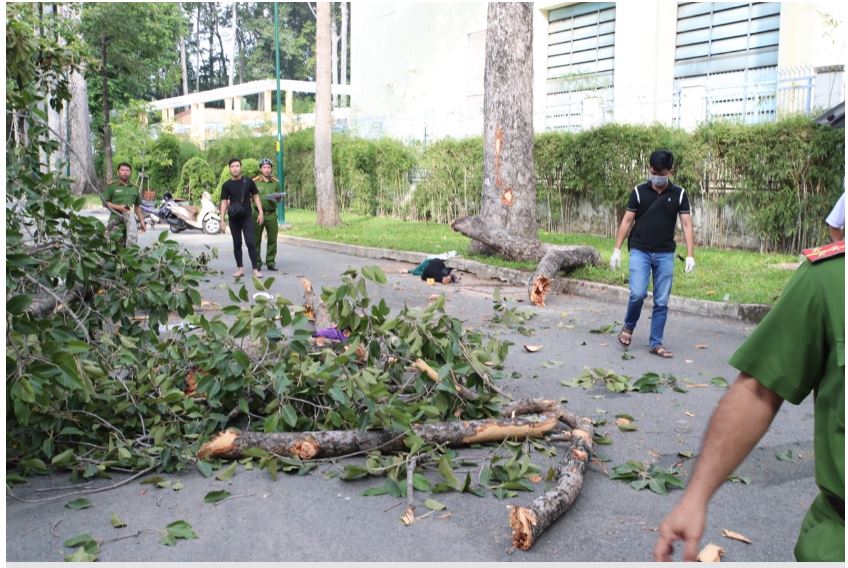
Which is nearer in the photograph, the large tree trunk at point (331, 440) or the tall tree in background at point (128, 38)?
the large tree trunk at point (331, 440)

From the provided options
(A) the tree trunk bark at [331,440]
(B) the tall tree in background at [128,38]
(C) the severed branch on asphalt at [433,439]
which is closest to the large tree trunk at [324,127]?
(B) the tall tree in background at [128,38]

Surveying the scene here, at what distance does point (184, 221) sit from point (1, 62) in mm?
21690

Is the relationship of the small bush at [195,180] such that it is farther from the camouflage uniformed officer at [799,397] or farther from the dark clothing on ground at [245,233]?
the camouflage uniformed officer at [799,397]

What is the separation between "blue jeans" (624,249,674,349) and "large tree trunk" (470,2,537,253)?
22.8 ft

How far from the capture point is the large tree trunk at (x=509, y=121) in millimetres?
15516

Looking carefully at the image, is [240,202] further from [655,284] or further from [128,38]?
[128,38]

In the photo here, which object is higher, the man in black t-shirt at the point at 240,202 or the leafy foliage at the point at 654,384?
the man in black t-shirt at the point at 240,202

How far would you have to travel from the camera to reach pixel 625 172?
60.2ft

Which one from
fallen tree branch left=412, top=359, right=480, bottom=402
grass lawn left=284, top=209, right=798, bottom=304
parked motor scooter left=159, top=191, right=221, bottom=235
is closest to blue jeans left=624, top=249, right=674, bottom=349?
grass lawn left=284, top=209, right=798, bottom=304

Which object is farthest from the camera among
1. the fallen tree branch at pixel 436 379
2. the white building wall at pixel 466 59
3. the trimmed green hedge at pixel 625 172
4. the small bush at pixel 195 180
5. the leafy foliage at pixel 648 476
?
the small bush at pixel 195 180

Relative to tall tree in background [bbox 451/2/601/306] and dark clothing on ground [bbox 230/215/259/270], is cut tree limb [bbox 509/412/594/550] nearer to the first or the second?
dark clothing on ground [bbox 230/215/259/270]

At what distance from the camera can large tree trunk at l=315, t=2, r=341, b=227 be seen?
22.2 m

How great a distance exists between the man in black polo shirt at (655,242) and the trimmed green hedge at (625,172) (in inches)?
284

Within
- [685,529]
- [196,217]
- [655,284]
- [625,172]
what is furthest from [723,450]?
[196,217]
